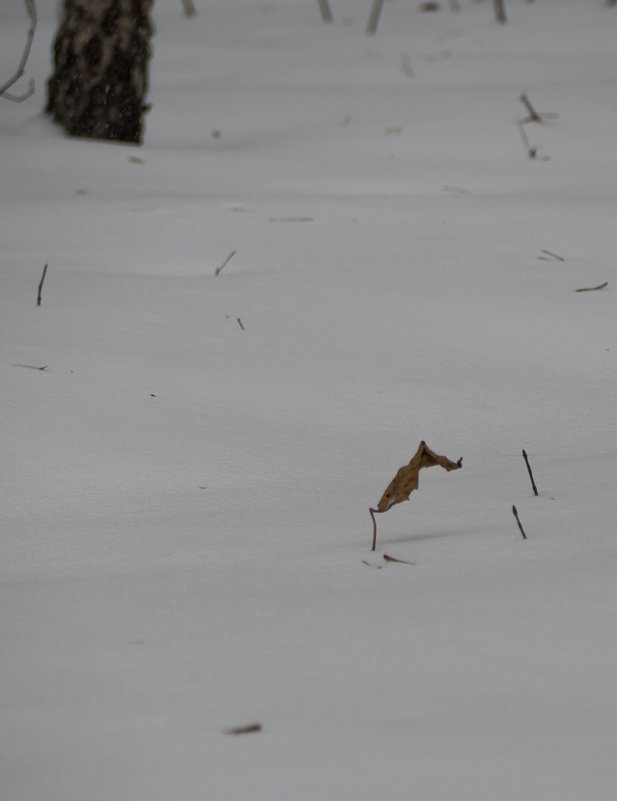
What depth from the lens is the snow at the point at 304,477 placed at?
1.49ft

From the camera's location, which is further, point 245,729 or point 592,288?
point 592,288

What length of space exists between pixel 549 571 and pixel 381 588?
0.12 m

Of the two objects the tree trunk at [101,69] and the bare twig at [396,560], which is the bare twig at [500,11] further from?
the bare twig at [396,560]

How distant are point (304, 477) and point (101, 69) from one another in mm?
2115

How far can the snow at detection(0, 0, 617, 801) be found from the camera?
0.45 metres

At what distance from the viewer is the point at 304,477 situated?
0.93m

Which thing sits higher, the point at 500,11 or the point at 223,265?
the point at 500,11

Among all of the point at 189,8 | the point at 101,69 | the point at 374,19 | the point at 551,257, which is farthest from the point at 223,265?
the point at 189,8

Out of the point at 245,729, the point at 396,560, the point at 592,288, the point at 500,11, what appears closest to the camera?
the point at 245,729

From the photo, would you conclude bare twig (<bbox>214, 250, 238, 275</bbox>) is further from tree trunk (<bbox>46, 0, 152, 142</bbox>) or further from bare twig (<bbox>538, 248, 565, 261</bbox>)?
tree trunk (<bbox>46, 0, 152, 142</bbox>)

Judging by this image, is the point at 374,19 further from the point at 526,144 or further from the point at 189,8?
the point at 526,144

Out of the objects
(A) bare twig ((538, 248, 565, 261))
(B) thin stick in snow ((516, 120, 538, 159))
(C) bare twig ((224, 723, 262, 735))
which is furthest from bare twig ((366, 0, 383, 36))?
(C) bare twig ((224, 723, 262, 735))

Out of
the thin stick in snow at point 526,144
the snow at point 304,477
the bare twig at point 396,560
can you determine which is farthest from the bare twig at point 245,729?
the thin stick in snow at point 526,144

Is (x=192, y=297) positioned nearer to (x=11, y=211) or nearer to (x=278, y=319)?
(x=278, y=319)
